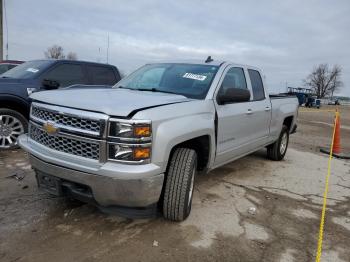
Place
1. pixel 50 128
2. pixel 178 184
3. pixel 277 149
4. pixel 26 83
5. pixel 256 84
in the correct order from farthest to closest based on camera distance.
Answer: pixel 277 149
pixel 26 83
pixel 256 84
pixel 178 184
pixel 50 128

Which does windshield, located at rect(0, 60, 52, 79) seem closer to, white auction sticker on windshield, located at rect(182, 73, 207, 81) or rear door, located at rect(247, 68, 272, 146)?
white auction sticker on windshield, located at rect(182, 73, 207, 81)

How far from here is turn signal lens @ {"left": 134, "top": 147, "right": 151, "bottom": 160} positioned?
3.04 meters

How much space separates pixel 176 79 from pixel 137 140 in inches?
70.7

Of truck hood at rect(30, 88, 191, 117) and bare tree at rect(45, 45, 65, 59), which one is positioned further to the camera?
bare tree at rect(45, 45, 65, 59)

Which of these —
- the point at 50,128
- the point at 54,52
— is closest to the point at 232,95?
the point at 50,128

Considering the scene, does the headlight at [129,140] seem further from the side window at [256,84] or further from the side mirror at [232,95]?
the side window at [256,84]

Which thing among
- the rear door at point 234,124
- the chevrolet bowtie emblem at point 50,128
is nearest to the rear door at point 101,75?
the rear door at point 234,124

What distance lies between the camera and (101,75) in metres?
7.82

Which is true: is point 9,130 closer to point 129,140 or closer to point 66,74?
point 66,74

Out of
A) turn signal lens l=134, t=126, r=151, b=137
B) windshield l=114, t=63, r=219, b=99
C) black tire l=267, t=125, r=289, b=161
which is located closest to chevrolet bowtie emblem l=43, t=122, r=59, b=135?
turn signal lens l=134, t=126, r=151, b=137

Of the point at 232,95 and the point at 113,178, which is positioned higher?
the point at 232,95

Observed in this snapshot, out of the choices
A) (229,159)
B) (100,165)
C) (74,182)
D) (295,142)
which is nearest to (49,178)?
(74,182)

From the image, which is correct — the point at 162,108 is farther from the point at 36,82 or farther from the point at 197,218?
the point at 36,82

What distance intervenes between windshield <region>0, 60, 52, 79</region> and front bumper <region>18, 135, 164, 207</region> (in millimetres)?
4025
